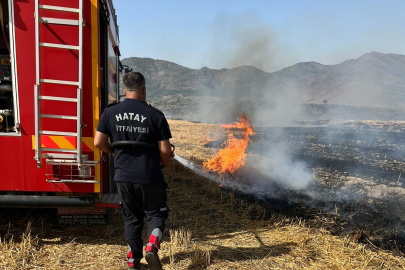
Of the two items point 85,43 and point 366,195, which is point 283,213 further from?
point 85,43

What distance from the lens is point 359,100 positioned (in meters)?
66.2

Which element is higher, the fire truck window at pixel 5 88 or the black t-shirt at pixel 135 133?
the fire truck window at pixel 5 88

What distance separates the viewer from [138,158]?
126 inches

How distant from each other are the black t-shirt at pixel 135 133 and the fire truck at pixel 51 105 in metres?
0.64

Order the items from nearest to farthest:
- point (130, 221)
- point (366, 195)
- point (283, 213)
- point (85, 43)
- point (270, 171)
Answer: point (130, 221) < point (85, 43) < point (283, 213) < point (366, 195) < point (270, 171)

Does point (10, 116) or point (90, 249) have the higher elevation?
point (10, 116)

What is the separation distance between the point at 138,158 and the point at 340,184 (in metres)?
6.99

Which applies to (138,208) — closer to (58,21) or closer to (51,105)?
(51,105)

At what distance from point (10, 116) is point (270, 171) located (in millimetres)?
8203

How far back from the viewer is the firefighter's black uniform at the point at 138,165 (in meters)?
3.12

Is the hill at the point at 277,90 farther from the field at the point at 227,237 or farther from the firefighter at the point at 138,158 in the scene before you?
the firefighter at the point at 138,158

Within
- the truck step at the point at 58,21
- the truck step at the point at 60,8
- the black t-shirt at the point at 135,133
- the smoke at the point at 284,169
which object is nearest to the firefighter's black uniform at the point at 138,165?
the black t-shirt at the point at 135,133

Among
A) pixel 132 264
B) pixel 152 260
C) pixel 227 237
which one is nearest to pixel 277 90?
pixel 227 237

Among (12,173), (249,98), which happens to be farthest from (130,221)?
(249,98)
